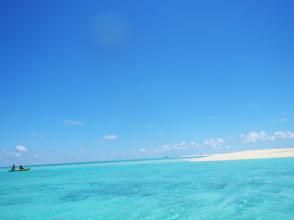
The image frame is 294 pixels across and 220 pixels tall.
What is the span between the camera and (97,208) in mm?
→ 12906

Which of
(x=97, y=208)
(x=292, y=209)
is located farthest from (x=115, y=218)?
(x=292, y=209)

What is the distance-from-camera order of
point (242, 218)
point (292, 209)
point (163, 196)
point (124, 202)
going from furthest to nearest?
1. point (163, 196)
2. point (124, 202)
3. point (292, 209)
4. point (242, 218)

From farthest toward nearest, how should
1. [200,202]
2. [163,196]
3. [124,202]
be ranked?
[163,196]
[124,202]
[200,202]

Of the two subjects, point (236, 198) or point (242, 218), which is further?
point (236, 198)

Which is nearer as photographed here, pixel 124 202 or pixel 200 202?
pixel 200 202

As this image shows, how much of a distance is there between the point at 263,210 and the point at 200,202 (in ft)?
9.80

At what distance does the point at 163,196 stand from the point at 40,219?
6644mm

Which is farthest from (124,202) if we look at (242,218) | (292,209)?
(292,209)

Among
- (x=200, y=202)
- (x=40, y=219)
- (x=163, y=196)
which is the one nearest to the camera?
(x=40, y=219)

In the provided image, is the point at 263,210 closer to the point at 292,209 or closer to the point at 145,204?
the point at 292,209

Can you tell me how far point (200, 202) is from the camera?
12.8m

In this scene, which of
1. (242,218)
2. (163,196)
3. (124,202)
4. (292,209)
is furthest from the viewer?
(163,196)

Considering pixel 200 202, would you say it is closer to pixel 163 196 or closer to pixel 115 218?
pixel 163 196

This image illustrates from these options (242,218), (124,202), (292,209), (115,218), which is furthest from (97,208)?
(292,209)
